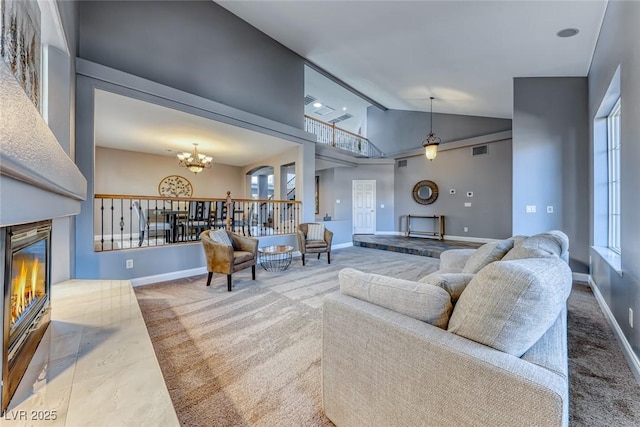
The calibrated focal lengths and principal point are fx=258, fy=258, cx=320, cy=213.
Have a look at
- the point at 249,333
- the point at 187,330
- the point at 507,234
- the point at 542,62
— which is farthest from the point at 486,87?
the point at 187,330

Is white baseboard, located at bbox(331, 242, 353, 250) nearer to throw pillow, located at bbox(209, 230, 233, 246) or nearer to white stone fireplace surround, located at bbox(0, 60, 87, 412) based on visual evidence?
throw pillow, located at bbox(209, 230, 233, 246)

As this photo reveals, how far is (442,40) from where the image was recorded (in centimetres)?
398

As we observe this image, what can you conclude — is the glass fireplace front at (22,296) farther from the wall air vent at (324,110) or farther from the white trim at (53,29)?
the wall air vent at (324,110)

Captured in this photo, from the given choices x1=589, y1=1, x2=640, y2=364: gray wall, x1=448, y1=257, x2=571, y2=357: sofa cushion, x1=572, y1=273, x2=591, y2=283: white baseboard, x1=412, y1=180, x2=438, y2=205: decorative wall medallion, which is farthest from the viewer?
x1=412, y1=180, x2=438, y2=205: decorative wall medallion

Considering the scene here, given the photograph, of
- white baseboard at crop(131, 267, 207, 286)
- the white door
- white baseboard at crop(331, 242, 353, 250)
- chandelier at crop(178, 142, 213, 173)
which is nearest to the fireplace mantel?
white baseboard at crop(131, 267, 207, 286)

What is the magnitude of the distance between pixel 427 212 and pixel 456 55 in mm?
4975

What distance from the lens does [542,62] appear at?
12.5ft

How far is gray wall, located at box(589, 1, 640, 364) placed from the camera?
1.91m

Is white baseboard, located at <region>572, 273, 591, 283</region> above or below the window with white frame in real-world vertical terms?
below

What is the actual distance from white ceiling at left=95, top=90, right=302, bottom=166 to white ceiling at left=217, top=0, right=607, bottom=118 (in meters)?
2.14

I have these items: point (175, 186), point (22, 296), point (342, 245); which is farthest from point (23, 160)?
point (175, 186)

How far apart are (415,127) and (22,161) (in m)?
9.34

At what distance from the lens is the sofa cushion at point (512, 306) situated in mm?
909

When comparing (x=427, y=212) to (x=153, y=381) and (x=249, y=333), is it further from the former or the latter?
(x=153, y=381)
